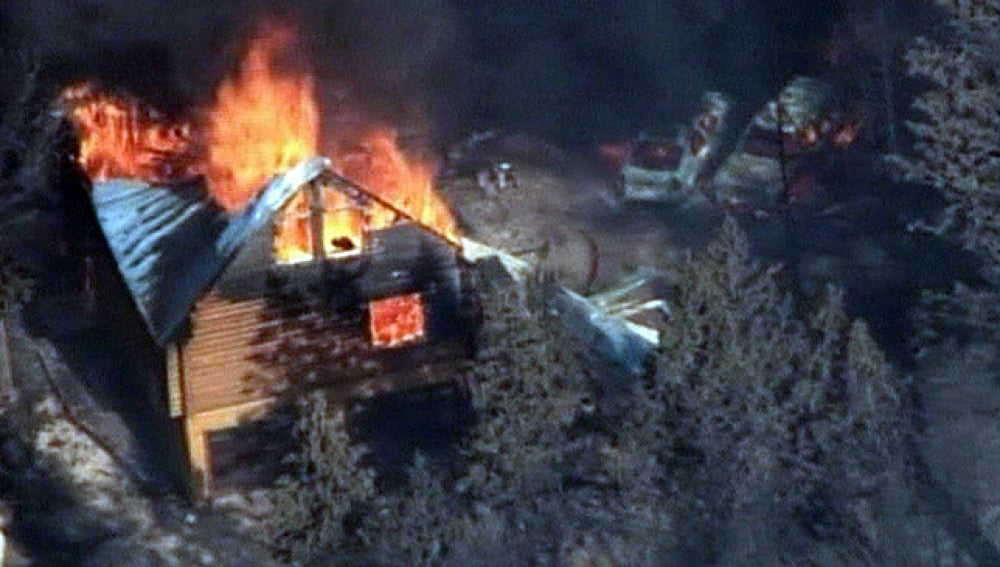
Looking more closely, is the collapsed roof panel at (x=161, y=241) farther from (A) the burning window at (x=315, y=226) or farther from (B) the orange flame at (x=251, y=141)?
(A) the burning window at (x=315, y=226)

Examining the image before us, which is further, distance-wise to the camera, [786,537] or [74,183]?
[74,183]

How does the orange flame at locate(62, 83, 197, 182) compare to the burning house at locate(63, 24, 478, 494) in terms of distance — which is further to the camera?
the orange flame at locate(62, 83, 197, 182)

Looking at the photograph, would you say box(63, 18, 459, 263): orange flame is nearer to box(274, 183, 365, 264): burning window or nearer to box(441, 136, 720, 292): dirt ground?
box(441, 136, 720, 292): dirt ground

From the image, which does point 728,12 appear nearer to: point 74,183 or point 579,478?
point 74,183

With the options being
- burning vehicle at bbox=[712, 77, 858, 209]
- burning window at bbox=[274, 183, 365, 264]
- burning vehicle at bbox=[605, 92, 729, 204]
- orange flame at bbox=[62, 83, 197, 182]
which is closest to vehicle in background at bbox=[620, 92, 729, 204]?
burning vehicle at bbox=[605, 92, 729, 204]

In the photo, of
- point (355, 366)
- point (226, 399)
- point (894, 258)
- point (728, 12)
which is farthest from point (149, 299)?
point (728, 12)

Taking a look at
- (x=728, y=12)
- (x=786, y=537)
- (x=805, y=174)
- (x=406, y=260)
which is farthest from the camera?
(x=728, y=12)
